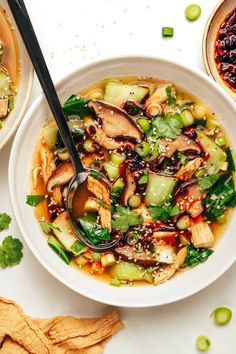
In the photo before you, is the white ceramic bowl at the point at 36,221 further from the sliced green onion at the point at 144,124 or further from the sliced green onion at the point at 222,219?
the sliced green onion at the point at 144,124

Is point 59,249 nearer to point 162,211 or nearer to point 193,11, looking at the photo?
point 162,211

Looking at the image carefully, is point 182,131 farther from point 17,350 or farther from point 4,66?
point 17,350

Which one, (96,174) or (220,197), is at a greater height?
(96,174)

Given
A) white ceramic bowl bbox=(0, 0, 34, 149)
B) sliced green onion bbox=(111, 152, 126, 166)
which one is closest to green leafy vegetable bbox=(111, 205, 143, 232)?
sliced green onion bbox=(111, 152, 126, 166)

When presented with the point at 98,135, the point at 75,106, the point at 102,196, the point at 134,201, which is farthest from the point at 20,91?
the point at 134,201

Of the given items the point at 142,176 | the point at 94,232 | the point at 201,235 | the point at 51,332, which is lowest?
the point at 51,332

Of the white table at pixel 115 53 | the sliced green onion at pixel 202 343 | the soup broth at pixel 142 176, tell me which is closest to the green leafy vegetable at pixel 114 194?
the soup broth at pixel 142 176

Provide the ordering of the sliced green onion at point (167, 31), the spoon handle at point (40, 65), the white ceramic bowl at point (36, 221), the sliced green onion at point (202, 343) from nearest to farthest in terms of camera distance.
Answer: the spoon handle at point (40, 65), the white ceramic bowl at point (36, 221), the sliced green onion at point (167, 31), the sliced green onion at point (202, 343)
